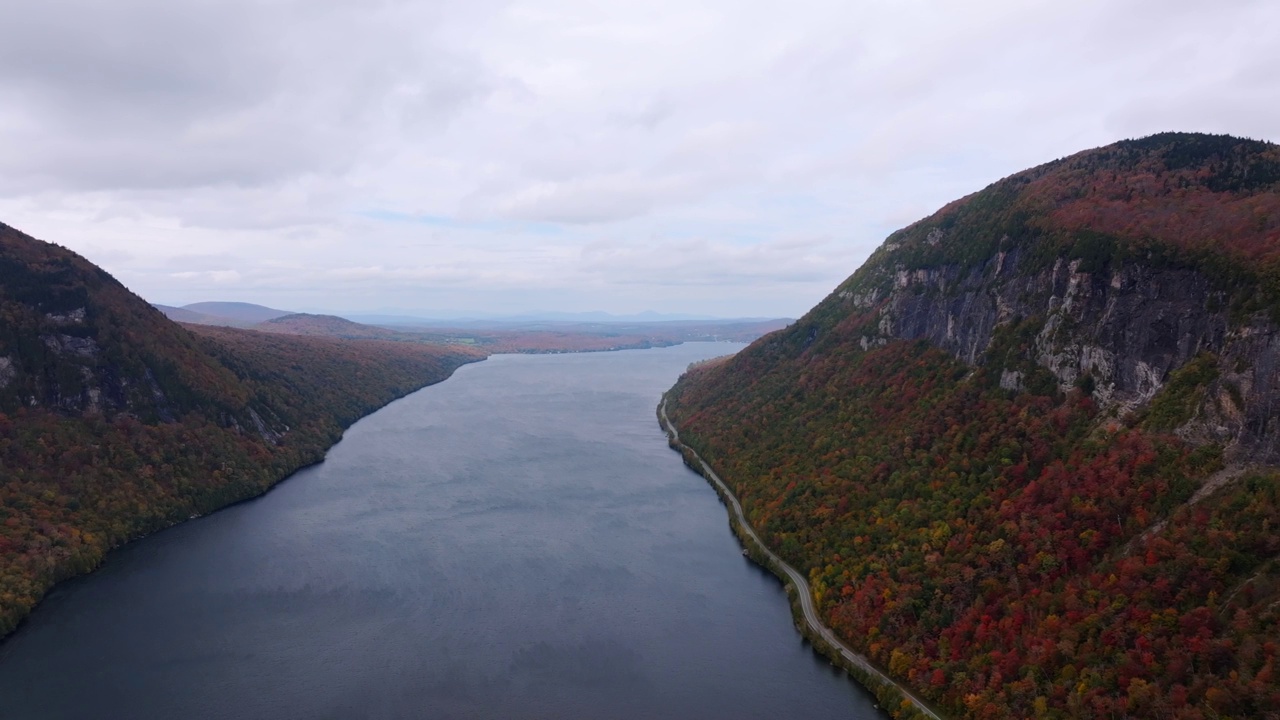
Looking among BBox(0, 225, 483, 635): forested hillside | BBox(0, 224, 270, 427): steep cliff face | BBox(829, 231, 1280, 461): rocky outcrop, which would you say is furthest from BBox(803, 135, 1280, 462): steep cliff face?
BBox(0, 224, 270, 427): steep cliff face

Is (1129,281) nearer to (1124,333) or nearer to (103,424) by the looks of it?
(1124,333)

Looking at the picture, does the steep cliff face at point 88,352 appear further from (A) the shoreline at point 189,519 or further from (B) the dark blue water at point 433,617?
(B) the dark blue water at point 433,617

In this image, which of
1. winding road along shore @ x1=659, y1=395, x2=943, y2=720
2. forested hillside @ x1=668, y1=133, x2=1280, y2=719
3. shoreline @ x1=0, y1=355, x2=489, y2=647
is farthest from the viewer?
shoreline @ x1=0, y1=355, x2=489, y2=647

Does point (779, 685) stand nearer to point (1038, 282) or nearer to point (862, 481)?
point (862, 481)

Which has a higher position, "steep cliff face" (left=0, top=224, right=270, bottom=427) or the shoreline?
"steep cliff face" (left=0, top=224, right=270, bottom=427)

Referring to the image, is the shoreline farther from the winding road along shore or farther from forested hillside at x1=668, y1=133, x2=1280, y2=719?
forested hillside at x1=668, y1=133, x2=1280, y2=719

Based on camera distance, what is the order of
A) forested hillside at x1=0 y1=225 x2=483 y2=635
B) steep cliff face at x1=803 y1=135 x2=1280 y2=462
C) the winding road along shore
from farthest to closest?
forested hillside at x1=0 y1=225 x2=483 y2=635 → steep cliff face at x1=803 y1=135 x2=1280 y2=462 → the winding road along shore
